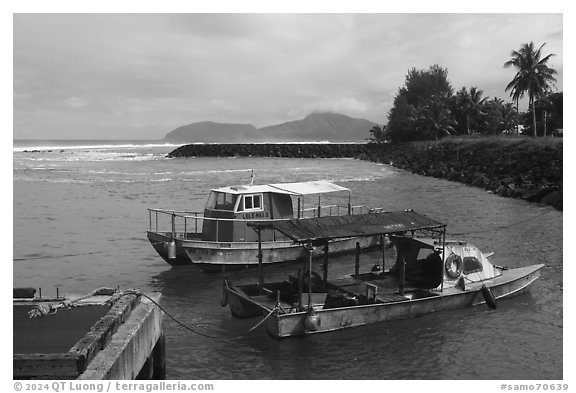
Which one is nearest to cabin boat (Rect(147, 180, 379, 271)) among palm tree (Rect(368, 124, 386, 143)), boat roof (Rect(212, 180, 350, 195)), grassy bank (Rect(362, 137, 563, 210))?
boat roof (Rect(212, 180, 350, 195))

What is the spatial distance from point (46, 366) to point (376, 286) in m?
9.67

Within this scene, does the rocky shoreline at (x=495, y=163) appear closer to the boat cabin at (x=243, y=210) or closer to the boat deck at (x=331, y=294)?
the boat cabin at (x=243, y=210)

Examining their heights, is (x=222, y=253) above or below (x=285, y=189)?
below

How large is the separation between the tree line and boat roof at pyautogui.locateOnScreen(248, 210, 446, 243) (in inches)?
1834

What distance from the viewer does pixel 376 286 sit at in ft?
48.8

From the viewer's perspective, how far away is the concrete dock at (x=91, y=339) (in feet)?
24.0

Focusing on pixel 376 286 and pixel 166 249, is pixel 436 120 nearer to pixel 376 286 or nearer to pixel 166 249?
pixel 166 249

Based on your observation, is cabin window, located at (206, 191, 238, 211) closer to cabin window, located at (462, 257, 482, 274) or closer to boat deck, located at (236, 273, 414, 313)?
boat deck, located at (236, 273, 414, 313)

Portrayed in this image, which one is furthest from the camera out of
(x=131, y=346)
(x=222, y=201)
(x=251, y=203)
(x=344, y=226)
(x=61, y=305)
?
(x=222, y=201)

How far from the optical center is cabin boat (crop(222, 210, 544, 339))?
525 inches

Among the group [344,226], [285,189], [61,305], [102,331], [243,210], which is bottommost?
[102,331]

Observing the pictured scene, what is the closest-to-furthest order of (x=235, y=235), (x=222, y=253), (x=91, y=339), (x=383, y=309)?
1. (x=91, y=339)
2. (x=383, y=309)
3. (x=222, y=253)
4. (x=235, y=235)

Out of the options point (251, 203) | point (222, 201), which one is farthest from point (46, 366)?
point (222, 201)

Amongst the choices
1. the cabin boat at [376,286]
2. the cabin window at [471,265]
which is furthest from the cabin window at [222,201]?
the cabin window at [471,265]
